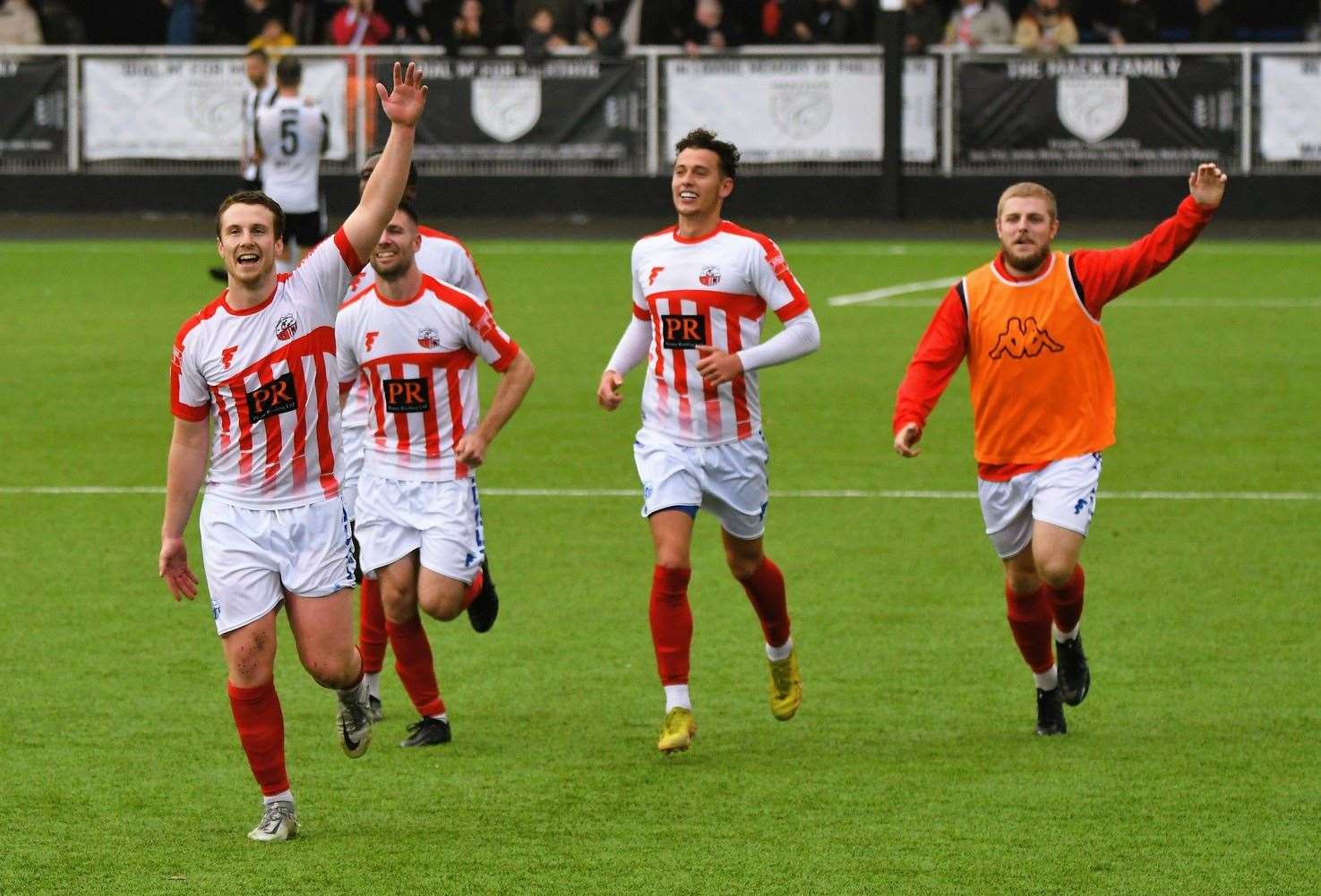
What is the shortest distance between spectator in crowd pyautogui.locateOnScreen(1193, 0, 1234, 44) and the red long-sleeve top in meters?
20.0

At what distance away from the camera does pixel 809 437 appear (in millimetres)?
13656

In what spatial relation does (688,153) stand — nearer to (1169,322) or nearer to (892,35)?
(1169,322)

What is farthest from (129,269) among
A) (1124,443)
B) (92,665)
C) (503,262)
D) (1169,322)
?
(92,665)

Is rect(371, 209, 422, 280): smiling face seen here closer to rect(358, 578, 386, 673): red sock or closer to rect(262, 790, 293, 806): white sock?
rect(358, 578, 386, 673): red sock

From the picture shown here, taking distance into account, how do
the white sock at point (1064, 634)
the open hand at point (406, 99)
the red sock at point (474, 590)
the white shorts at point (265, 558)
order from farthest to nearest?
the white sock at point (1064, 634) < the red sock at point (474, 590) < the white shorts at point (265, 558) < the open hand at point (406, 99)

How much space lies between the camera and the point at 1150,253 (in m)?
7.25

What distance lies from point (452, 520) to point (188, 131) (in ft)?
66.1

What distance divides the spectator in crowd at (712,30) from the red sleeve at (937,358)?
19425 mm

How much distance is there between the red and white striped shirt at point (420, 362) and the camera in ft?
24.2

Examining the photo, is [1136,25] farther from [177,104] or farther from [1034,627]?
[1034,627]

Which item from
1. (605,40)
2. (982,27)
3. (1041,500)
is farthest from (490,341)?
(982,27)

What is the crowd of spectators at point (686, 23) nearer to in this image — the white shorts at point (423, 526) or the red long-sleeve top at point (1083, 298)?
the red long-sleeve top at point (1083, 298)

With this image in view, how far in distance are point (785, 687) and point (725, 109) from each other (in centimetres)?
1872

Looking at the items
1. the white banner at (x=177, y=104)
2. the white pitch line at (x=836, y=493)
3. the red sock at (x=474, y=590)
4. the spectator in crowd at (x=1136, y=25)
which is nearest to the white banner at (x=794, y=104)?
the spectator in crowd at (x=1136, y=25)
